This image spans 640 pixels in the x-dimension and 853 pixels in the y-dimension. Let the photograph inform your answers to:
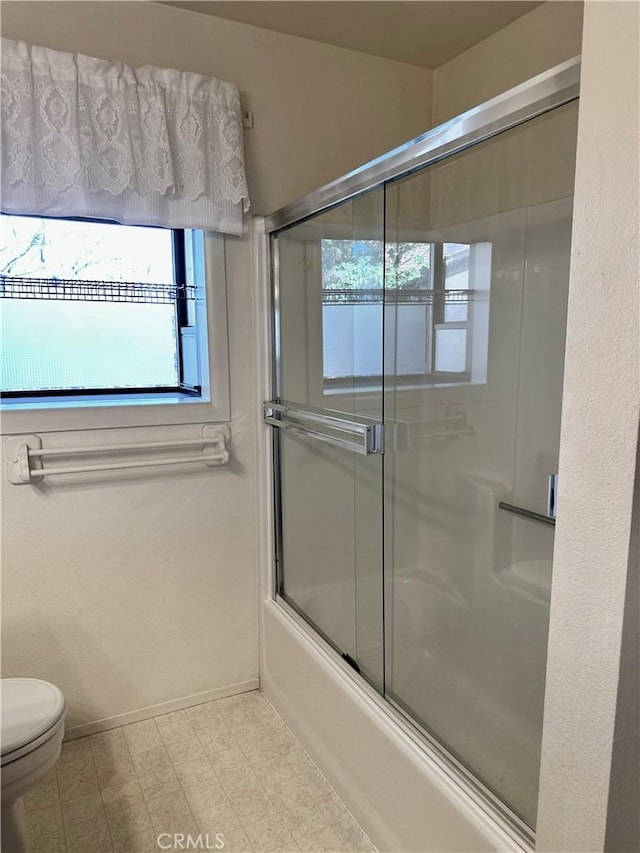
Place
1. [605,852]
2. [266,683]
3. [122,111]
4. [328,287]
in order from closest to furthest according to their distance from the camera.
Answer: [605,852] → [122,111] → [328,287] → [266,683]

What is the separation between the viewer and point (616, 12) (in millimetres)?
774

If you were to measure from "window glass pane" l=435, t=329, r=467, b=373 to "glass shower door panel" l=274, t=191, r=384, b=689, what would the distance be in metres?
0.36

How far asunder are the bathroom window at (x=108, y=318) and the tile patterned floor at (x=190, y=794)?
3.58ft

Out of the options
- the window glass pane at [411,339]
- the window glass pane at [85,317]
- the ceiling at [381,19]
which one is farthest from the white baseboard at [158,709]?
the ceiling at [381,19]

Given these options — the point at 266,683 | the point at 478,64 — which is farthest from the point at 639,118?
the point at 266,683

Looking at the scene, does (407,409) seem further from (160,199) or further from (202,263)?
(160,199)

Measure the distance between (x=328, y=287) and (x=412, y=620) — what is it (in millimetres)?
1188

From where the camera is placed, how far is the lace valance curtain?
5.29 ft

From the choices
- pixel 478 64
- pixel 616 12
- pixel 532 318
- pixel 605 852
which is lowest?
pixel 605 852

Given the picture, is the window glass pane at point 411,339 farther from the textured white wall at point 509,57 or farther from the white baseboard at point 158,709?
the white baseboard at point 158,709

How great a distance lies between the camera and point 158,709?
211cm

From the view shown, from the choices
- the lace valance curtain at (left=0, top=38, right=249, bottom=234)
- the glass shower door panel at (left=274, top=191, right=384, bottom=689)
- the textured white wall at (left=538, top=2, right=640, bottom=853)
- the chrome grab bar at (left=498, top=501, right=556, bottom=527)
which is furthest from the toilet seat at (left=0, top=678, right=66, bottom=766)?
the chrome grab bar at (left=498, top=501, right=556, bottom=527)

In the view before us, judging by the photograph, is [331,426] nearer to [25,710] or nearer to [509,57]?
[25,710]

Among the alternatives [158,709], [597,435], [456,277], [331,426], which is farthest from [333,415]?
[158,709]
